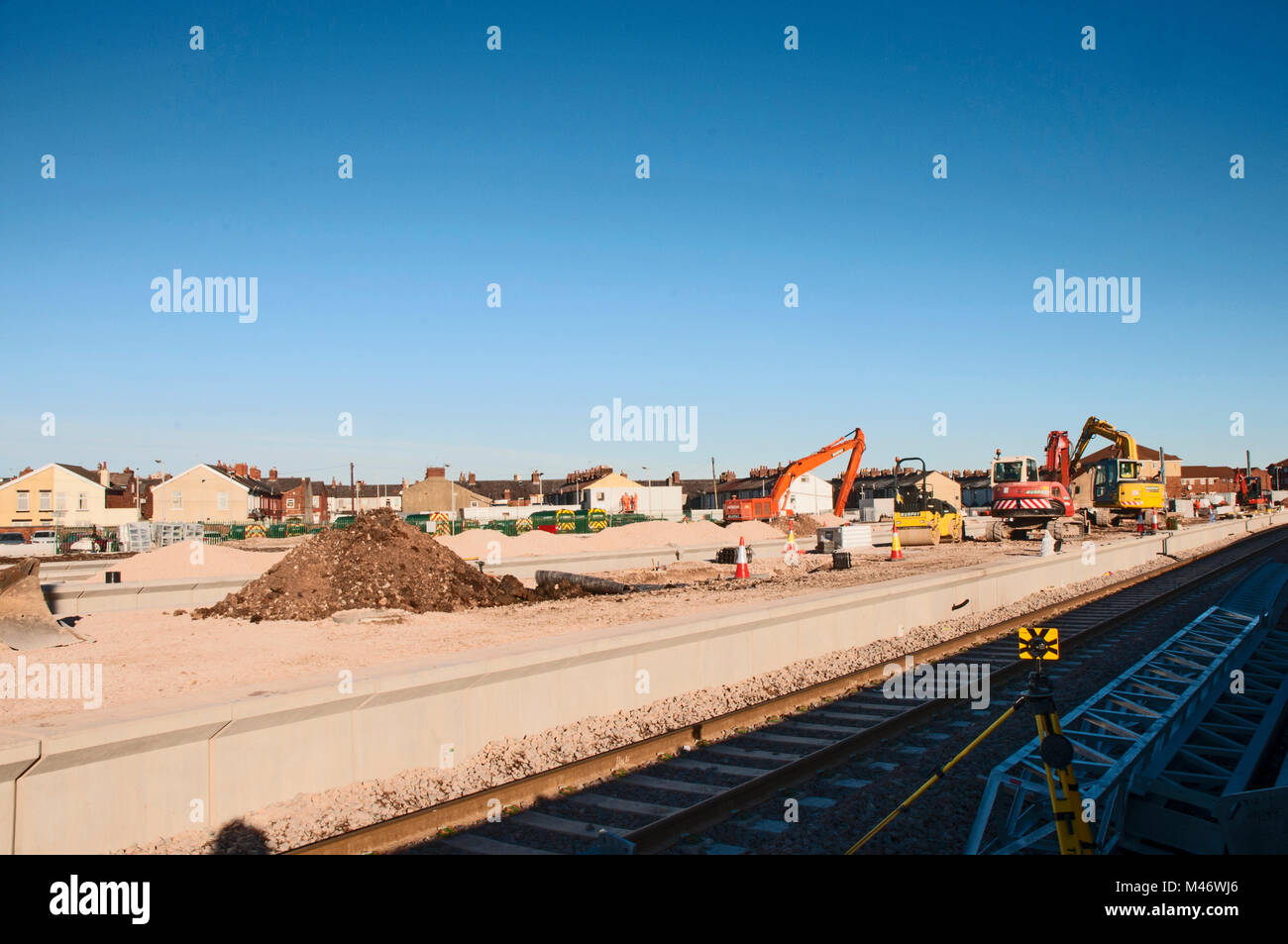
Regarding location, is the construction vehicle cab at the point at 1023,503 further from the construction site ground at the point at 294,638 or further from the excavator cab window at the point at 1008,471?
the construction site ground at the point at 294,638

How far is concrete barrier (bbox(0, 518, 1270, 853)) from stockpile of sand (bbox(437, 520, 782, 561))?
19.4 m

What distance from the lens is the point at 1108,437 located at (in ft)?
145

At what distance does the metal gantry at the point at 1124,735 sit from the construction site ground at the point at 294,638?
6059 millimetres

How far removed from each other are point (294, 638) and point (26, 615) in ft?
11.5

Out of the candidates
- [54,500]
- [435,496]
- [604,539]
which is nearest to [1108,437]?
[604,539]

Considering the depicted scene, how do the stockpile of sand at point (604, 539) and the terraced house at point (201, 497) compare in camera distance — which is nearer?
the stockpile of sand at point (604, 539)

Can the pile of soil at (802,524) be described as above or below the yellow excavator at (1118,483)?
below

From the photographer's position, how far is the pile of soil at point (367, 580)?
51.7ft

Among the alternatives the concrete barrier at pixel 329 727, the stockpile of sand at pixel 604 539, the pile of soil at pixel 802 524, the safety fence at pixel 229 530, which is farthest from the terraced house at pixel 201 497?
the concrete barrier at pixel 329 727

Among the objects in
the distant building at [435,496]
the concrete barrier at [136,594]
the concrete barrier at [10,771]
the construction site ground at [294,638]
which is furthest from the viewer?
the distant building at [435,496]

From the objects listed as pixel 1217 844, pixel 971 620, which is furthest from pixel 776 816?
pixel 971 620
